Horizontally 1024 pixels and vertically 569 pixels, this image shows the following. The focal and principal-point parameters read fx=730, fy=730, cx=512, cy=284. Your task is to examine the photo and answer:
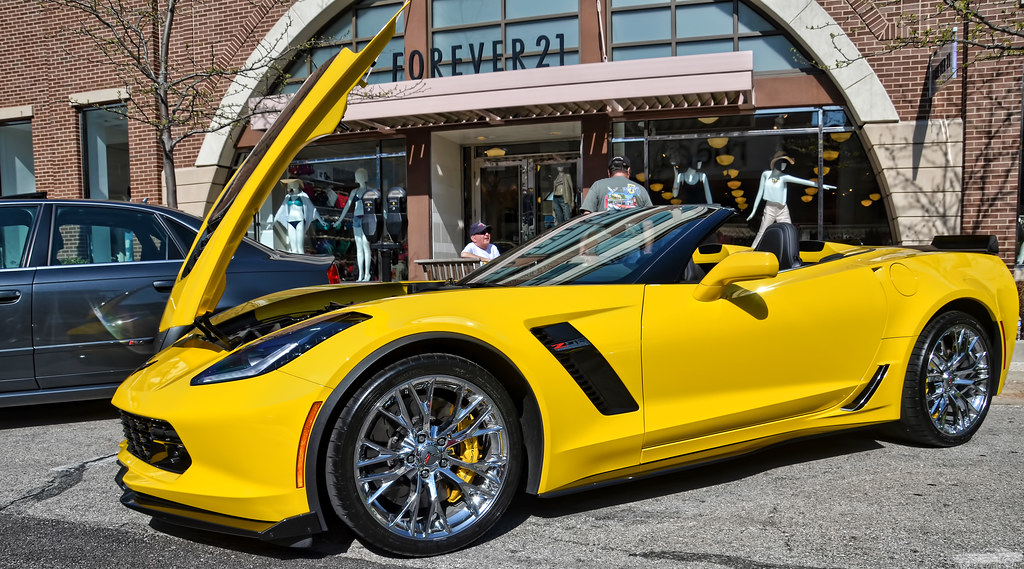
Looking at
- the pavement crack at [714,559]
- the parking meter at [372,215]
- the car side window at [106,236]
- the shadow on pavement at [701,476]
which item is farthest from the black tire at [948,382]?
the parking meter at [372,215]

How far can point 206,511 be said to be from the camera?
98.7 inches

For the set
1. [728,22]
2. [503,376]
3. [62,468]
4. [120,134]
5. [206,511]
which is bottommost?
[62,468]

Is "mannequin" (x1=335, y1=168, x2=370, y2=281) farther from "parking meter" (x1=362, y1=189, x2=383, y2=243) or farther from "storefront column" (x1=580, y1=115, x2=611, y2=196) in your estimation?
"storefront column" (x1=580, y1=115, x2=611, y2=196)

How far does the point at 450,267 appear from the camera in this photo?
9125 millimetres

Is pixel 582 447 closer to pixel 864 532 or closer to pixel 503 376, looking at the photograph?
pixel 503 376

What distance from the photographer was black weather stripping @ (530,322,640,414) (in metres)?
2.82

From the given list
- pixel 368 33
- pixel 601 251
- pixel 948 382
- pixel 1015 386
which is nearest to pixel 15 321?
pixel 601 251

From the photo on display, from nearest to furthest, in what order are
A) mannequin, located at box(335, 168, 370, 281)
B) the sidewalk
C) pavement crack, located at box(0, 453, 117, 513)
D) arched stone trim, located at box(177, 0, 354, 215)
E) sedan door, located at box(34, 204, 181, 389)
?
pavement crack, located at box(0, 453, 117, 513) < sedan door, located at box(34, 204, 181, 389) < the sidewalk < arched stone trim, located at box(177, 0, 354, 215) < mannequin, located at box(335, 168, 370, 281)

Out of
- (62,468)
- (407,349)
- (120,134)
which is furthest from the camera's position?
(120,134)

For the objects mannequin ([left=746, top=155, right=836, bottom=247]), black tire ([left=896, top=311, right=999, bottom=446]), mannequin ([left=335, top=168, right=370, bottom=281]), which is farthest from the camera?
mannequin ([left=335, top=168, right=370, bottom=281])

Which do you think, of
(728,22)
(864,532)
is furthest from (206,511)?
(728,22)

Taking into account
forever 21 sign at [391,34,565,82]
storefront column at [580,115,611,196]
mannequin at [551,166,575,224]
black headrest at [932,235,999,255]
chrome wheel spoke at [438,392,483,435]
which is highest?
forever 21 sign at [391,34,565,82]

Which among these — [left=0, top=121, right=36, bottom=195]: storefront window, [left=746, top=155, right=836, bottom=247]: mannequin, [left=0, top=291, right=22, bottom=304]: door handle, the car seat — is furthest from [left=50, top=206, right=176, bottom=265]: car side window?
[left=0, top=121, right=36, bottom=195]: storefront window

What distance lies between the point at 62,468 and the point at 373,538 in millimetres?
2399
